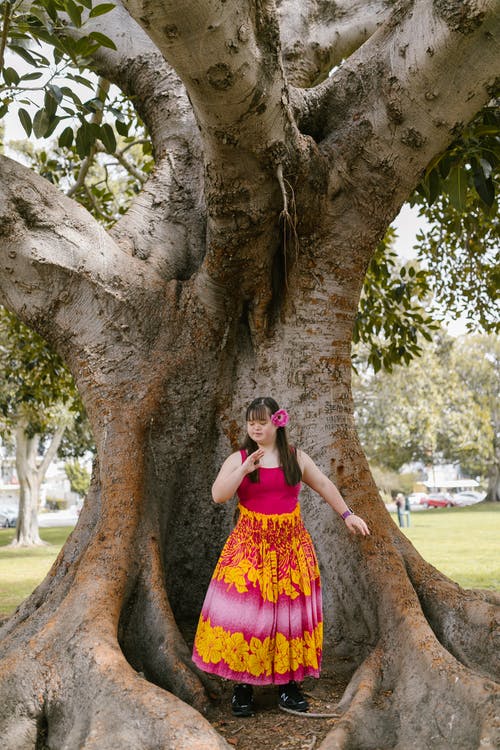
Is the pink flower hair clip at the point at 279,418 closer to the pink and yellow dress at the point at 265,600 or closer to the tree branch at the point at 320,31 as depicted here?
the pink and yellow dress at the point at 265,600

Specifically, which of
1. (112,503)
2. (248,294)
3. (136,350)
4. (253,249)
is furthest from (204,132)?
(112,503)

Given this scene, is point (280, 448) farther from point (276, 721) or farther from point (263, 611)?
point (276, 721)

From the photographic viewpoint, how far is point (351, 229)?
486 centimetres

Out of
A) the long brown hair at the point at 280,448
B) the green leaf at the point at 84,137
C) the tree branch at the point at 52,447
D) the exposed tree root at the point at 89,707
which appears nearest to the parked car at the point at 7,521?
the tree branch at the point at 52,447

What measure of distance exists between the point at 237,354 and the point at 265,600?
184 centimetres

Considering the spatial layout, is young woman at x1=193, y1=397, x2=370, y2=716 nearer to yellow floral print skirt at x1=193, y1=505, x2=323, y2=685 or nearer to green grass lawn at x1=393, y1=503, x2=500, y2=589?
yellow floral print skirt at x1=193, y1=505, x2=323, y2=685

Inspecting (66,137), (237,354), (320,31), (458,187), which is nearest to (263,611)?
(237,354)

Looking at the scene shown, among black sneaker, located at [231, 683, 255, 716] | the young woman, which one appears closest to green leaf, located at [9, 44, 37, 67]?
the young woman

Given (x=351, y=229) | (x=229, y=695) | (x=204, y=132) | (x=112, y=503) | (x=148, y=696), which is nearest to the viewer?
(x=148, y=696)

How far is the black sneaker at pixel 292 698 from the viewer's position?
384 centimetres

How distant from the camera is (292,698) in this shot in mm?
3854

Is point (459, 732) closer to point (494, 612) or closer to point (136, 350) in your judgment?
point (494, 612)

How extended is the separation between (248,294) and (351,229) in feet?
2.52

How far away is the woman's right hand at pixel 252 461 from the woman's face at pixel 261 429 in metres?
0.07
